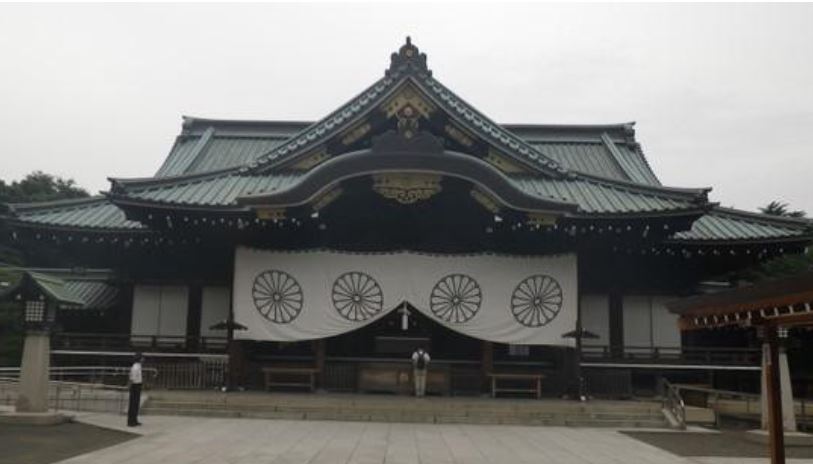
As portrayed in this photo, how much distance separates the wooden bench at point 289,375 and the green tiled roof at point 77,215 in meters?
5.21

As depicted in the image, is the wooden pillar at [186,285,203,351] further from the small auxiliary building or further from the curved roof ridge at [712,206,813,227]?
the curved roof ridge at [712,206,813,227]

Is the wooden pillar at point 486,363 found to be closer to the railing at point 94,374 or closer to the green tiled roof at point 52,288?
the railing at point 94,374

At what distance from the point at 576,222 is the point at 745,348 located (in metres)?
6.24

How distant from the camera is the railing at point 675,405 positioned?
1588 centimetres

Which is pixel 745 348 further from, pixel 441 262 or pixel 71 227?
pixel 71 227

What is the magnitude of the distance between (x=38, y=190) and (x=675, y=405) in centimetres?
4728

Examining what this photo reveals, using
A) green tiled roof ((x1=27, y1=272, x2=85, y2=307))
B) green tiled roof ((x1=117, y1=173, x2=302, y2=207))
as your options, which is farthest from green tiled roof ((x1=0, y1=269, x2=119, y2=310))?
green tiled roof ((x1=117, y1=173, x2=302, y2=207))

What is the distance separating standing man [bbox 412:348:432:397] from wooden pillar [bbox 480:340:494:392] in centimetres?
159

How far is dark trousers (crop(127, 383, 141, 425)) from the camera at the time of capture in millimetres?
13953

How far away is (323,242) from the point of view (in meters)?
19.0

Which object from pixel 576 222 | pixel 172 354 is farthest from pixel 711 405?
pixel 172 354

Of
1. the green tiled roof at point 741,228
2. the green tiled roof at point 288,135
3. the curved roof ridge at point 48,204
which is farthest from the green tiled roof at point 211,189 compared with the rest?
the green tiled roof at point 741,228

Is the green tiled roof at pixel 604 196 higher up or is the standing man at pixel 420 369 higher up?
the green tiled roof at pixel 604 196

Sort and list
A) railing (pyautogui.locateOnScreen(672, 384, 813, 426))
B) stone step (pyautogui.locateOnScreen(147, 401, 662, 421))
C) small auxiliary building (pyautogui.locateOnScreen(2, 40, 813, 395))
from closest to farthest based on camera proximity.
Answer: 1. stone step (pyautogui.locateOnScreen(147, 401, 662, 421))
2. small auxiliary building (pyautogui.locateOnScreen(2, 40, 813, 395))
3. railing (pyautogui.locateOnScreen(672, 384, 813, 426))
